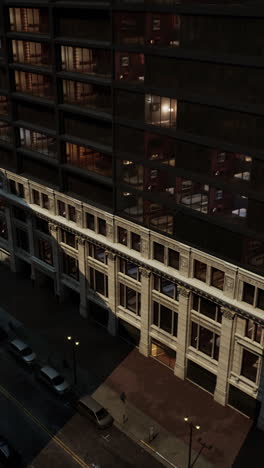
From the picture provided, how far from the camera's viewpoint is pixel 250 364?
49.5 metres

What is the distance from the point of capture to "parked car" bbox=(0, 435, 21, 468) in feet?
151

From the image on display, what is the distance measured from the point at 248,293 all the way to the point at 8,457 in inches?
1008

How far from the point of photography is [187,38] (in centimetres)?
4338

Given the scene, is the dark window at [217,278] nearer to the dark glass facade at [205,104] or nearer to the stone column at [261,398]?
the dark glass facade at [205,104]

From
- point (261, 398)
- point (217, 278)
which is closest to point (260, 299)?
point (217, 278)

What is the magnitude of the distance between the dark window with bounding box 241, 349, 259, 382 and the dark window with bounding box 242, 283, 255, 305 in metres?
5.52

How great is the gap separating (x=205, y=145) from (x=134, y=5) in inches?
548

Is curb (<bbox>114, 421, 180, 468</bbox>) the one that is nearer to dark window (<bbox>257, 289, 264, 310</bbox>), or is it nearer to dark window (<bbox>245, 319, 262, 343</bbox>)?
dark window (<bbox>245, 319, 262, 343</bbox>)

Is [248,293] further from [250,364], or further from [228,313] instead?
[250,364]

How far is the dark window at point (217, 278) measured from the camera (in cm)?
4891

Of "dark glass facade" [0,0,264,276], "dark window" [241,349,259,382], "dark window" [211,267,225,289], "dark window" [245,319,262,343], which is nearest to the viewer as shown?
"dark glass facade" [0,0,264,276]

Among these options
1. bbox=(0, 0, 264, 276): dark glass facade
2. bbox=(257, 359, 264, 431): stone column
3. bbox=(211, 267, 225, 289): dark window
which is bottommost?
bbox=(257, 359, 264, 431): stone column

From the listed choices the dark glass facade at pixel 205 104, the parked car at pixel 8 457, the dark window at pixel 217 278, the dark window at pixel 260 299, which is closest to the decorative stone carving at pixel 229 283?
the dark window at pixel 217 278

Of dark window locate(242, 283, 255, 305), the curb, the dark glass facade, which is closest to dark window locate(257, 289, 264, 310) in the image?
dark window locate(242, 283, 255, 305)
